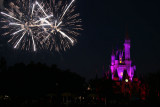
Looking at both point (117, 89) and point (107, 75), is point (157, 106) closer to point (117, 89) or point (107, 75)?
point (117, 89)

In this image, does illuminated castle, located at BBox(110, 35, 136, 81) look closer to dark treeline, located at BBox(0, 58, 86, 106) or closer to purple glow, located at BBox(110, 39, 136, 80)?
purple glow, located at BBox(110, 39, 136, 80)

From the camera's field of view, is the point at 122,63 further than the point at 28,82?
Yes

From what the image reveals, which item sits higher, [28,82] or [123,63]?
[123,63]

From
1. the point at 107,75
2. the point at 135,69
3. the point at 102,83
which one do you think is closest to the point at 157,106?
the point at 102,83

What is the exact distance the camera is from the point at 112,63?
134 metres

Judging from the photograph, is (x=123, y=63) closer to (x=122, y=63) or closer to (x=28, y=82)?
(x=122, y=63)

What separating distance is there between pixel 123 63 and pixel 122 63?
53 centimetres

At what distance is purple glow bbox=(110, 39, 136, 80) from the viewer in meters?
129

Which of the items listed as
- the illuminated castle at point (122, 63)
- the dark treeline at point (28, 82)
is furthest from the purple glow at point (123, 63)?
the dark treeline at point (28, 82)

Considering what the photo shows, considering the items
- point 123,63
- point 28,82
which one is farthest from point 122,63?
point 28,82

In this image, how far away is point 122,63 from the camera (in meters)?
131

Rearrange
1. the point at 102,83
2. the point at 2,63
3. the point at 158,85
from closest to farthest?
1. the point at 2,63
2. the point at 158,85
3. the point at 102,83

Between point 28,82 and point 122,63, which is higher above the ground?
point 122,63

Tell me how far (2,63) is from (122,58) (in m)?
81.4
